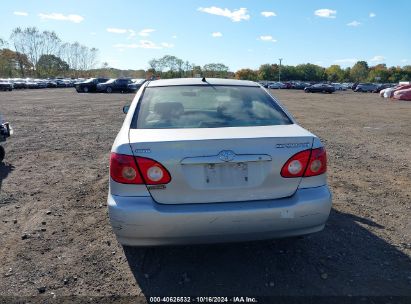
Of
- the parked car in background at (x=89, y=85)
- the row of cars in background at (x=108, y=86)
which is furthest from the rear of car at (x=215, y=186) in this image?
the parked car in background at (x=89, y=85)

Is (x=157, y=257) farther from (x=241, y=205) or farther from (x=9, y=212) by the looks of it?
(x=9, y=212)

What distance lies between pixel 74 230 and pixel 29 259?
27.0 inches

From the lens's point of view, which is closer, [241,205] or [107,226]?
[241,205]

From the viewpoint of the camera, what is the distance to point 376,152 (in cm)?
842

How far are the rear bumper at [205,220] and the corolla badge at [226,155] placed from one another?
363 millimetres

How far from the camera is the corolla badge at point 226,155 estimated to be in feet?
9.29

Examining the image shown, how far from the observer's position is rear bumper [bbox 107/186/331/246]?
2.81 m

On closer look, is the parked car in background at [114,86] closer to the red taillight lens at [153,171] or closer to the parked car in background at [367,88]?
the red taillight lens at [153,171]

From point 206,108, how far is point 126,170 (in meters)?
1.26

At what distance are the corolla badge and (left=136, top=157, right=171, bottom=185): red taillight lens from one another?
422mm

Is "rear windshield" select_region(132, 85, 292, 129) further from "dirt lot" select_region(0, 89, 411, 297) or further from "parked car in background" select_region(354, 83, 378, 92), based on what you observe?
"parked car in background" select_region(354, 83, 378, 92)

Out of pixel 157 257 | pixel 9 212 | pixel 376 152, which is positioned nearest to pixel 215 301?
pixel 157 257

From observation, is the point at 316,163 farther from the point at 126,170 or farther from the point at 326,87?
the point at 326,87

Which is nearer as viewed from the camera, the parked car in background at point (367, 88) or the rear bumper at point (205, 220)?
the rear bumper at point (205, 220)
